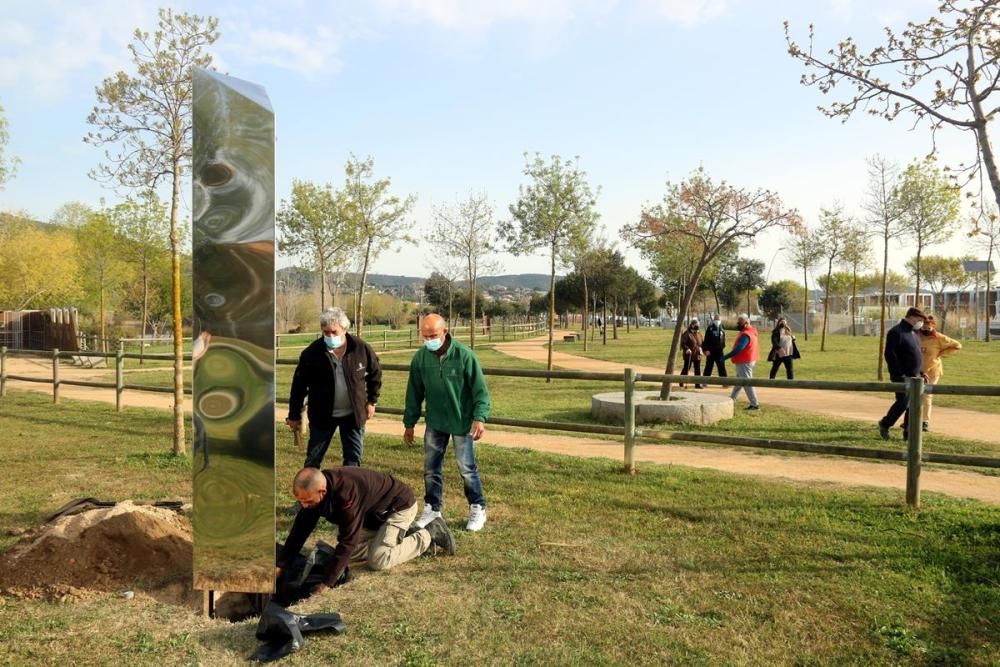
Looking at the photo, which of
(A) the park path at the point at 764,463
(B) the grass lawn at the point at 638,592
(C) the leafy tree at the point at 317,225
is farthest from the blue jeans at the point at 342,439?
(C) the leafy tree at the point at 317,225

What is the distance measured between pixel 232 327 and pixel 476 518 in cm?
254

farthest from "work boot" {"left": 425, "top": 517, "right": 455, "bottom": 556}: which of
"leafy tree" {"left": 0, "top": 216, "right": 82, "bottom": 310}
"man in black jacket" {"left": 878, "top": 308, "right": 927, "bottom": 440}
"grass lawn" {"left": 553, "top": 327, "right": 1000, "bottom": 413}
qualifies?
"leafy tree" {"left": 0, "top": 216, "right": 82, "bottom": 310}

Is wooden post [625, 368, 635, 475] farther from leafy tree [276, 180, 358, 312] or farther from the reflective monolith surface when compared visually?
leafy tree [276, 180, 358, 312]

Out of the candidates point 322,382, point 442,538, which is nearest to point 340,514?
point 442,538

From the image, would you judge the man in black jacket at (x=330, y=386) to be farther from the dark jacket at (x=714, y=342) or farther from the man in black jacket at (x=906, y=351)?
the dark jacket at (x=714, y=342)

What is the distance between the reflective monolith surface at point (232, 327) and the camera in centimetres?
388

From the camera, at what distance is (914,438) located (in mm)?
5918

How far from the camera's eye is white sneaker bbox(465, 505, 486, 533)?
552 centimetres

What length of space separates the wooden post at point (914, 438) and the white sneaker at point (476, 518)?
356 centimetres

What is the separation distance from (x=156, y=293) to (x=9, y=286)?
8127 mm

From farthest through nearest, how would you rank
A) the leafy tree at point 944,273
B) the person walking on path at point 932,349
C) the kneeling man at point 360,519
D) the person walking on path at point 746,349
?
1. the leafy tree at point 944,273
2. the person walking on path at point 746,349
3. the person walking on path at point 932,349
4. the kneeling man at point 360,519

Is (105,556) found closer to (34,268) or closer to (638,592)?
(638,592)

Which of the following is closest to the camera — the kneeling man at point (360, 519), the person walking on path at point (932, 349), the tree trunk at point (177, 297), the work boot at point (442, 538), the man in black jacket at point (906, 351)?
the kneeling man at point (360, 519)

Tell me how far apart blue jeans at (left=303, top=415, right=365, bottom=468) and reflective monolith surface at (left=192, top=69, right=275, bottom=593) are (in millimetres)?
1790
